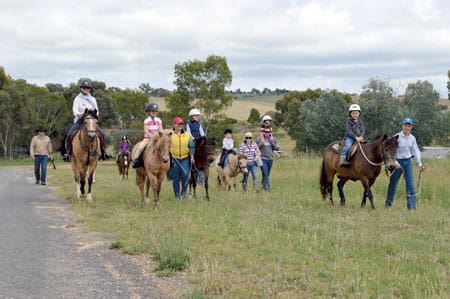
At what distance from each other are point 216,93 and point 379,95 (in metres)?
20.4

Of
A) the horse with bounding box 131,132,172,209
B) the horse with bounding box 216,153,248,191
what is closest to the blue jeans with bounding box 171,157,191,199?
the horse with bounding box 131,132,172,209

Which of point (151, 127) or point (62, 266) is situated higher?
point (151, 127)

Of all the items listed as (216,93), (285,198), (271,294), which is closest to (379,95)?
(216,93)

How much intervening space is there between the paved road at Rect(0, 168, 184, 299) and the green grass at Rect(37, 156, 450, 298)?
0.40m

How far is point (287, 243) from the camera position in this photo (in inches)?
315

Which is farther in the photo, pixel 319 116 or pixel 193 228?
pixel 319 116

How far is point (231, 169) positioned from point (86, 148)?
5.55 m

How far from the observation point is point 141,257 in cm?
759

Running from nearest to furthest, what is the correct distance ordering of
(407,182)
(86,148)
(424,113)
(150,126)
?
1. (407,182)
2. (150,126)
3. (86,148)
4. (424,113)

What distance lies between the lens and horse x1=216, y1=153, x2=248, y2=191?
17.4 meters

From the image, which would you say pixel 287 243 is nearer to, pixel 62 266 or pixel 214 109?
pixel 62 266

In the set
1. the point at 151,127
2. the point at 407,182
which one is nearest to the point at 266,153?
the point at 151,127

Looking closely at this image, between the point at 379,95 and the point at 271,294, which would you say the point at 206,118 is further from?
the point at 271,294

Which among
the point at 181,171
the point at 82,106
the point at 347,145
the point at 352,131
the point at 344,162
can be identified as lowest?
the point at 181,171
